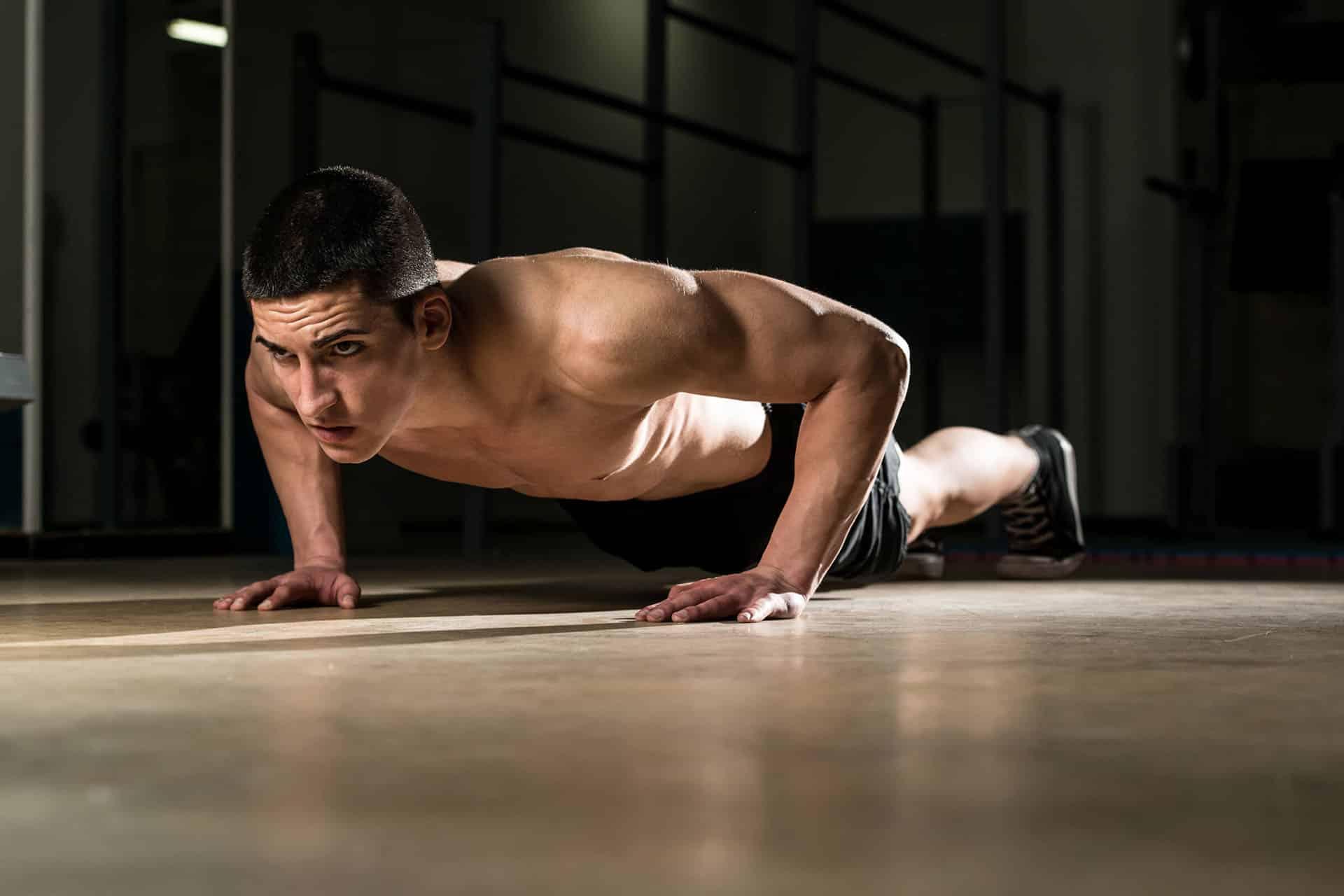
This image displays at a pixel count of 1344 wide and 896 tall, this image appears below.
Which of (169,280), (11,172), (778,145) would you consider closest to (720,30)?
(169,280)

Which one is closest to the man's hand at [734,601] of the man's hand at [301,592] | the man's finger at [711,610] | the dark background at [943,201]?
the man's finger at [711,610]

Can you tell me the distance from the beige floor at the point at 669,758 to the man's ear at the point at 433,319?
1.11 feet

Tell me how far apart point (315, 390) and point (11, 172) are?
2.58 meters

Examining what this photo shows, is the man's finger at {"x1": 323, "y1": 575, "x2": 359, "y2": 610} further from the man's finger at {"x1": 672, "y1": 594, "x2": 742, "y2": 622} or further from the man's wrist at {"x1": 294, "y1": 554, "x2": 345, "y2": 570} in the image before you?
the man's finger at {"x1": 672, "y1": 594, "x2": 742, "y2": 622}

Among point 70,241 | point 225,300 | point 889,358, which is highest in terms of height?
point 70,241

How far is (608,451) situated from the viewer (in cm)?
219

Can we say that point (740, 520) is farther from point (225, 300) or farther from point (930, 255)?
point (930, 255)

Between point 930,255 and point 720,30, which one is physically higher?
point 720,30

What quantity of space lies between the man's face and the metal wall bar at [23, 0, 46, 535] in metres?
2.38

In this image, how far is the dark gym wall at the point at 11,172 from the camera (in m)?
4.01

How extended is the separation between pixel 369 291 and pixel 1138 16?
5323 mm

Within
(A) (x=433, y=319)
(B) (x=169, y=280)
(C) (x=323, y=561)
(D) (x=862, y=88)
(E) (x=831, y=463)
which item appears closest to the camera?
(A) (x=433, y=319)

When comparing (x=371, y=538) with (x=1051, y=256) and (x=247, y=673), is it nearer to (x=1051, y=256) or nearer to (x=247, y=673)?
(x=1051, y=256)

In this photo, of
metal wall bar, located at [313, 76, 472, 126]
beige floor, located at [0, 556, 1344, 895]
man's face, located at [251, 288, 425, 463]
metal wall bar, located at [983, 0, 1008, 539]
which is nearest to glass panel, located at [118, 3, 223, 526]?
metal wall bar, located at [313, 76, 472, 126]
